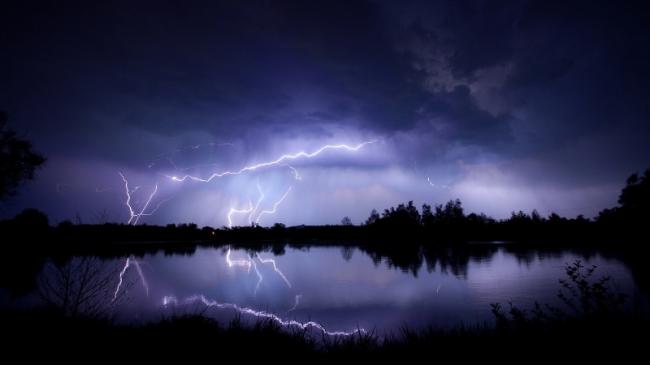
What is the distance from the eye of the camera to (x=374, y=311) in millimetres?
15844

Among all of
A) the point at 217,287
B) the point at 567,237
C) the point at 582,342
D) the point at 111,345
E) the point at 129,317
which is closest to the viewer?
the point at 582,342

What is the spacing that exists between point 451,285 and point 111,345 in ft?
68.1

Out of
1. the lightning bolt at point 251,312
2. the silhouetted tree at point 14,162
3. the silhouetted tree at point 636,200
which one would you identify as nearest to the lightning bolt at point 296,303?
the lightning bolt at point 251,312

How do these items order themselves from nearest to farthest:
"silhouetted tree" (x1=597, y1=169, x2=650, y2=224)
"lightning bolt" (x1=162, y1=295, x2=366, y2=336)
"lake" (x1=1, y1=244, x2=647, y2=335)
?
"lightning bolt" (x1=162, y1=295, x2=366, y2=336) → "lake" (x1=1, y1=244, x2=647, y2=335) → "silhouetted tree" (x1=597, y1=169, x2=650, y2=224)

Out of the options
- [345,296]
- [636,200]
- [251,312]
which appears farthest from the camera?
[636,200]

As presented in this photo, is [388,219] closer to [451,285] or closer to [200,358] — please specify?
[451,285]

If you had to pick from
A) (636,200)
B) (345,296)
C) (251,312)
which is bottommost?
(251,312)

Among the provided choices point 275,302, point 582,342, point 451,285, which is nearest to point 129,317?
point 275,302

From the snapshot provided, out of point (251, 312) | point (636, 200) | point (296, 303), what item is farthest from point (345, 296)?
point (636, 200)

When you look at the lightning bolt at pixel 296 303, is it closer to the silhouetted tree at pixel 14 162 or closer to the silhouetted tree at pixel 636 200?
the silhouetted tree at pixel 14 162

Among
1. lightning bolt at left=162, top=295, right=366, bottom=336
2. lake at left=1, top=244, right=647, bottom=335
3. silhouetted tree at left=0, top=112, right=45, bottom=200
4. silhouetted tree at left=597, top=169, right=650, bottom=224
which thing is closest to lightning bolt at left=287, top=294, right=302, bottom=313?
lake at left=1, top=244, right=647, bottom=335

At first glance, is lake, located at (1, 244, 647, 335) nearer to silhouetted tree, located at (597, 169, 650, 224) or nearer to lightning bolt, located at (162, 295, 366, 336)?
lightning bolt, located at (162, 295, 366, 336)

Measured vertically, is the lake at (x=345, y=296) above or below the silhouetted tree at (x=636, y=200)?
below

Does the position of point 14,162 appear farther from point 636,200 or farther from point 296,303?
point 636,200
